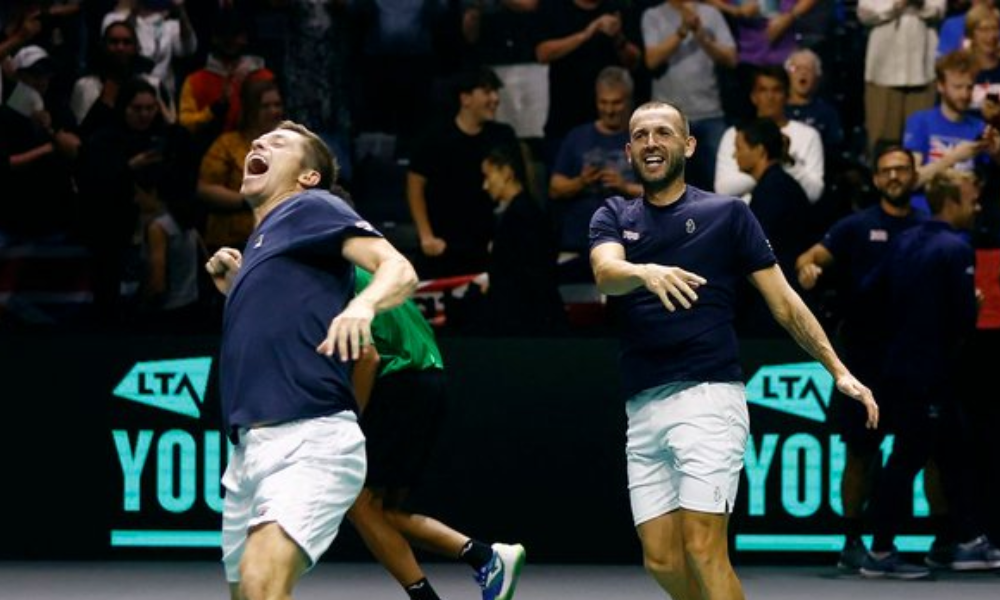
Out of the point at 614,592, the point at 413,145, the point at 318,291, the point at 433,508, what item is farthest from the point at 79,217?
the point at 318,291

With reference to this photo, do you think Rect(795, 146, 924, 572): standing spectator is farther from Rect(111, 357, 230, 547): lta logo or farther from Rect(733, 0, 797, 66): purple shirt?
Rect(111, 357, 230, 547): lta logo

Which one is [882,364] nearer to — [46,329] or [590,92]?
[590,92]

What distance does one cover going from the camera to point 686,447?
26.7 ft

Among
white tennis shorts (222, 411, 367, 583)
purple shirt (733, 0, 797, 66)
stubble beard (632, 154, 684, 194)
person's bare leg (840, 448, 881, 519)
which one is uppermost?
stubble beard (632, 154, 684, 194)

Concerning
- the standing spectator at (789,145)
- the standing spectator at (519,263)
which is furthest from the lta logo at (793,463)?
the standing spectator at (789,145)

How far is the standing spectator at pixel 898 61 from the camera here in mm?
14156

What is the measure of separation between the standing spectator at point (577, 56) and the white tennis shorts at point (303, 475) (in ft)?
24.2

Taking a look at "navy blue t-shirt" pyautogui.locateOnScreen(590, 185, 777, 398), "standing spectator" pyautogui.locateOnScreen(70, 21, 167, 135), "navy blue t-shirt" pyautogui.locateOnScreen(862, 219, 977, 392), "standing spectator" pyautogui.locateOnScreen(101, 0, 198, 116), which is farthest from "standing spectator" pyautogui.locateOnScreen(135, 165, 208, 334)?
"navy blue t-shirt" pyautogui.locateOnScreen(590, 185, 777, 398)

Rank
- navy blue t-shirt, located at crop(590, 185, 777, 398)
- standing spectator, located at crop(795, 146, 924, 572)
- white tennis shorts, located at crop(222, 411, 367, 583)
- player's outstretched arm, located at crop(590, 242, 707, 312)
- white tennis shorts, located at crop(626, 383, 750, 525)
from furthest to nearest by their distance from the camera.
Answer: standing spectator, located at crop(795, 146, 924, 572), navy blue t-shirt, located at crop(590, 185, 777, 398), white tennis shorts, located at crop(626, 383, 750, 525), player's outstretched arm, located at crop(590, 242, 707, 312), white tennis shorts, located at crop(222, 411, 367, 583)

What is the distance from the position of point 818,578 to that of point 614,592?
1191 millimetres

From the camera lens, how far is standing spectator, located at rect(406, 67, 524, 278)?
13164 millimetres

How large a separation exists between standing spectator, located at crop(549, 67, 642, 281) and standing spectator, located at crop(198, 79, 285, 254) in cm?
179

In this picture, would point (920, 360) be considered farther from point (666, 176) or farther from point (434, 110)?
point (434, 110)

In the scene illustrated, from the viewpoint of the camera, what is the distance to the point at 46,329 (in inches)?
494
